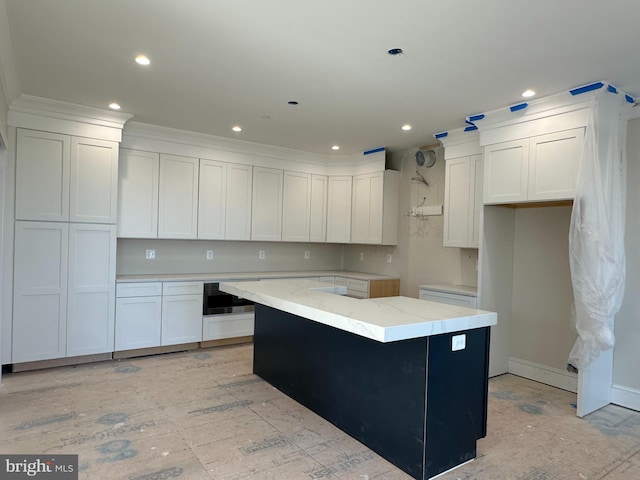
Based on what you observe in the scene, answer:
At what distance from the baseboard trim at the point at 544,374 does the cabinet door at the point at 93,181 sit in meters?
4.42

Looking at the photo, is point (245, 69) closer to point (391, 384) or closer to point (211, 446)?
point (391, 384)

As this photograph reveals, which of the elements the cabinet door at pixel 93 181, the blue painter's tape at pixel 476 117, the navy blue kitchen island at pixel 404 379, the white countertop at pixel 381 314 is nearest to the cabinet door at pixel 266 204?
the cabinet door at pixel 93 181

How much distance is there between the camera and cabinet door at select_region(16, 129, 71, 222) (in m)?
3.76

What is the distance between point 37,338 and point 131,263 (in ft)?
4.20

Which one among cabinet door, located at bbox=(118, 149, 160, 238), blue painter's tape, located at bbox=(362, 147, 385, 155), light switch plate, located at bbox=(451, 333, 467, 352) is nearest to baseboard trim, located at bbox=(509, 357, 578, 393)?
light switch plate, located at bbox=(451, 333, 467, 352)

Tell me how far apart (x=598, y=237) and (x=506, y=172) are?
100 cm

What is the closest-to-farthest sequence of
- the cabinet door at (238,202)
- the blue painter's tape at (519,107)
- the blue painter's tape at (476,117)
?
the blue painter's tape at (519,107)
the blue painter's tape at (476,117)
the cabinet door at (238,202)

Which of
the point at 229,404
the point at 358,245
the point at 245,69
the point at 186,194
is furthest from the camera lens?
the point at 358,245

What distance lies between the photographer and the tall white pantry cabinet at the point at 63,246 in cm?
378

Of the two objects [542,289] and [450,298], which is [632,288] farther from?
[450,298]

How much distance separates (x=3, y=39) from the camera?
2479mm

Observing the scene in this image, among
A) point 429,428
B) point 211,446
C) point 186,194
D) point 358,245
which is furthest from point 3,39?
point 358,245

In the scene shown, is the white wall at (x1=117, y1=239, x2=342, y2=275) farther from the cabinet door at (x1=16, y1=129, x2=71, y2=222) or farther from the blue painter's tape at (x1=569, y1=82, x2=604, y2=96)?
the blue painter's tape at (x1=569, y1=82, x2=604, y2=96)

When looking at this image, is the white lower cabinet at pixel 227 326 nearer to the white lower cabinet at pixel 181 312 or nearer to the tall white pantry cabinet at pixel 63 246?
the white lower cabinet at pixel 181 312
